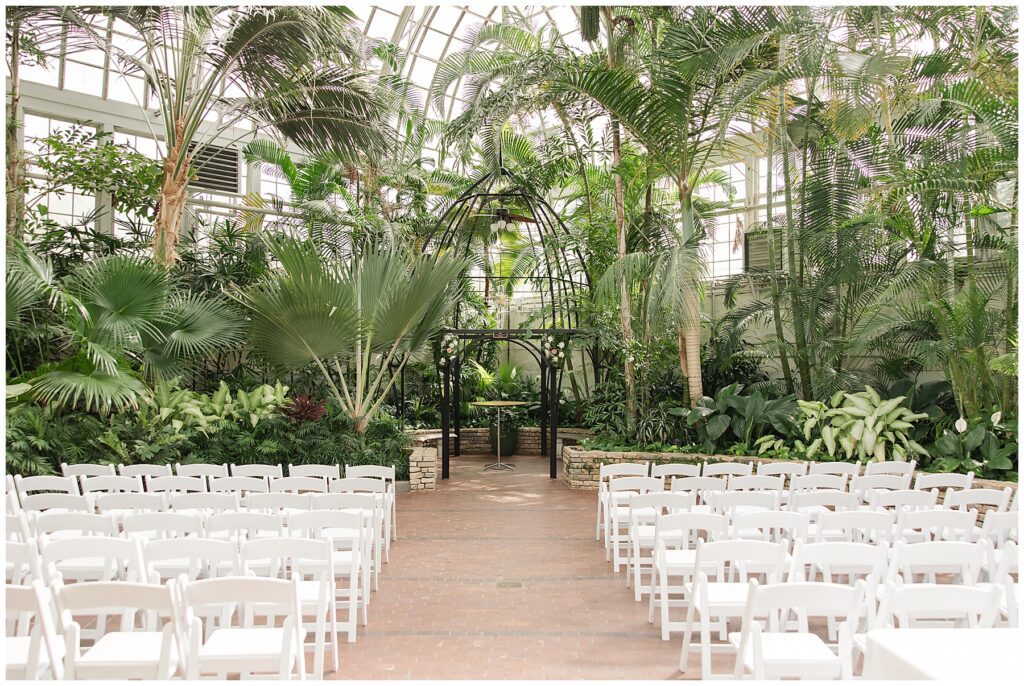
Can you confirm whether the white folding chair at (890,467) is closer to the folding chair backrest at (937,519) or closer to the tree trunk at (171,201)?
the folding chair backrest at (937,519)

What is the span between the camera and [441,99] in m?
13.2

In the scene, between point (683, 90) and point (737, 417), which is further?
point (737, 417)

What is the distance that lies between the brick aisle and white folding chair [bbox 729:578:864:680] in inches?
32.0

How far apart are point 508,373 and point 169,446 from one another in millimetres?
7914

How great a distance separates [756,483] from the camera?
21.7 feet

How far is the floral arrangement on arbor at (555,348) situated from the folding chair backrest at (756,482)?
17.5 ft

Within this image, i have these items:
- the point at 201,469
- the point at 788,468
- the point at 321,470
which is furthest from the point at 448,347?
the point at 788,468

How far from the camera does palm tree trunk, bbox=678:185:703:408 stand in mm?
9609

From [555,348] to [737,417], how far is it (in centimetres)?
307

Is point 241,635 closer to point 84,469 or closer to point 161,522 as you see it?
point 161,522

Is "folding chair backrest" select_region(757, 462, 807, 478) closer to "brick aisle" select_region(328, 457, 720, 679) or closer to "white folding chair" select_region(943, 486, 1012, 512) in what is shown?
"white folding chair" select_region(943, 486, 1012, 512)

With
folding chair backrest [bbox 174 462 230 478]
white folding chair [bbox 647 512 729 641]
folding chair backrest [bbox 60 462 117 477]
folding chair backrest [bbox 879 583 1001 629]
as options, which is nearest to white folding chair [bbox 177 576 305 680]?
white folding chair [bbox 647 512 729 641]

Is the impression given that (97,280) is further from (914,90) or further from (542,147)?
(914,90)

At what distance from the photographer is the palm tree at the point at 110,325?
8.16 m
